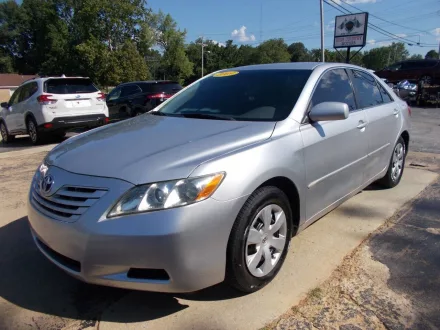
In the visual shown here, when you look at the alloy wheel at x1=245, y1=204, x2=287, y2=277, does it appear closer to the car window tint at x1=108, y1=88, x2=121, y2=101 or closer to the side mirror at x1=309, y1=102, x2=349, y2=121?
the side mirror at x1=309, y1=102, x2=349, y2=121

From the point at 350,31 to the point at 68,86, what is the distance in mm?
26778

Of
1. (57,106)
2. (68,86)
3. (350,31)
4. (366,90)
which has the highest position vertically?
(350,31)

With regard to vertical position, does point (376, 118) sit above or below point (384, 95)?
below

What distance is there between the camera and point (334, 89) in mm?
3576

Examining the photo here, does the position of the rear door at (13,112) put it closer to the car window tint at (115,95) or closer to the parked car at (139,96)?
the parked car at (139,96)

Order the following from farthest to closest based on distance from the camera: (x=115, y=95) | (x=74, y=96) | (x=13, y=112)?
(x=115, y=95), (x=13, y=112), (x=74, y=96)

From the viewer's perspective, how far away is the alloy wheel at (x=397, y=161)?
4.78 meters

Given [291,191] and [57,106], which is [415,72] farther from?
[291,191]

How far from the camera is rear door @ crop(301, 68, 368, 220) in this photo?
2975 mm

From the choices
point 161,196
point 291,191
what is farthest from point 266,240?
point 161,196

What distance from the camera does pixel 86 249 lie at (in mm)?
2119

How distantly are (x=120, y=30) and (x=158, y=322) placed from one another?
54768 mm

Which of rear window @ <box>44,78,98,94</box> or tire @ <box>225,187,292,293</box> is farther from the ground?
rear window @ <box>44,78,98,94</box>

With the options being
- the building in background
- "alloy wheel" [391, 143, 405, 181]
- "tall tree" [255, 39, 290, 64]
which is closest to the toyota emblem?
"alloy wheel" [391, 143, 405, 181]
